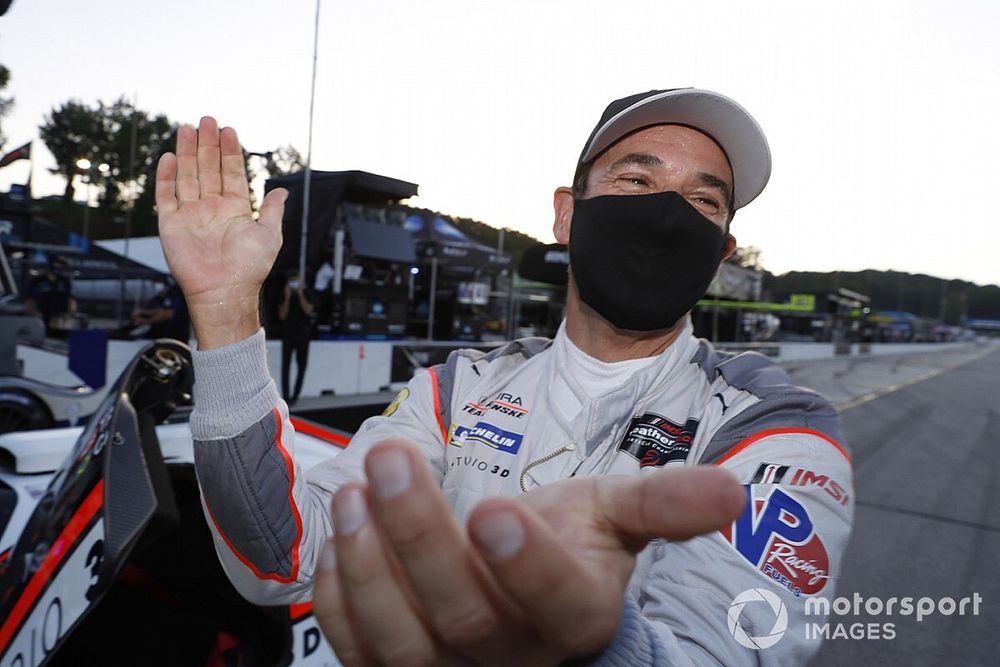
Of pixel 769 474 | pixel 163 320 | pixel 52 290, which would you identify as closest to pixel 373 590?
pixel 769 474

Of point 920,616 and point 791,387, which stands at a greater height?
point 791,387

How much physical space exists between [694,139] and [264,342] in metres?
1.17

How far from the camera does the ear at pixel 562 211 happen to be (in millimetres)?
1827

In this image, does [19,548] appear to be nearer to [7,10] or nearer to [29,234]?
[7,10]

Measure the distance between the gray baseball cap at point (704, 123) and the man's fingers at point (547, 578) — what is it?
128cm

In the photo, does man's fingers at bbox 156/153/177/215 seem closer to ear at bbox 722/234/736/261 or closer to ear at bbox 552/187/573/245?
ear at bbox 552/187/573/245

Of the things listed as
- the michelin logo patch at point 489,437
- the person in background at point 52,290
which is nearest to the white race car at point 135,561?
the michelin logo patch at point 489,437

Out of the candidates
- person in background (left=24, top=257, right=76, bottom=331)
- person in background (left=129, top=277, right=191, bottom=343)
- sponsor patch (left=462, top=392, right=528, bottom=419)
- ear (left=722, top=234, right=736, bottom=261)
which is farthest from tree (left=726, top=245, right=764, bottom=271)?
person in background (left=24, top=257, right=76, bottom=331)

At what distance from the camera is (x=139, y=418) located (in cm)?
193

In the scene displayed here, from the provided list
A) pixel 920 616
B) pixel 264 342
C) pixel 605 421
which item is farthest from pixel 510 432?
pixel 920 616

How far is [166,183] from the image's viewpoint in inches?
49.4

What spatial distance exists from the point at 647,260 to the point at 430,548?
3.74 ft

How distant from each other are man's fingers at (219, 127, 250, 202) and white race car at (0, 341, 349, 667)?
0.90 meters

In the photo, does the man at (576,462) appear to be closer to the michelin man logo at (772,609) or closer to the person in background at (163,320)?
the michelin man logo at (772,609)
